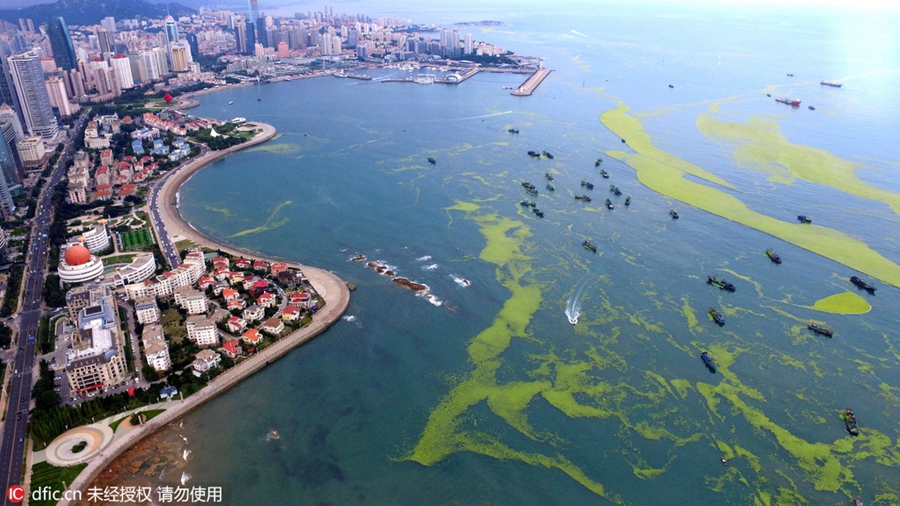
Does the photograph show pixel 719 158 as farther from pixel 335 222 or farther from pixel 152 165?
pixel 152 165

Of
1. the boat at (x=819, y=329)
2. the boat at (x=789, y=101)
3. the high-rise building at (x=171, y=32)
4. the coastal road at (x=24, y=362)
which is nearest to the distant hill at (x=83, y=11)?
the high-rise building at (x=171, y=32)

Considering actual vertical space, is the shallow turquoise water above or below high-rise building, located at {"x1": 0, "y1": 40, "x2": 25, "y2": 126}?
below

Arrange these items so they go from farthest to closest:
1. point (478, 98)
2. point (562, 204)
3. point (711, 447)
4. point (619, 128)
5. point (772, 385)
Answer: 1. point (478, 98)
2. point (619, 128)
3. point (562, 204)
4. point (772, 385)
5. point (711, 447)

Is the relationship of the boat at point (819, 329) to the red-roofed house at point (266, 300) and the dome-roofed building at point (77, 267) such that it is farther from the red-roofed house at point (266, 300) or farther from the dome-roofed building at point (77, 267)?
the dome-roofed building at point (77, 267)

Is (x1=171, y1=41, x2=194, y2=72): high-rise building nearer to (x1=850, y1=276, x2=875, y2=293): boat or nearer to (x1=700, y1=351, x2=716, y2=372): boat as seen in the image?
(x1=700, y1=351, x2=716, y2=372): boat

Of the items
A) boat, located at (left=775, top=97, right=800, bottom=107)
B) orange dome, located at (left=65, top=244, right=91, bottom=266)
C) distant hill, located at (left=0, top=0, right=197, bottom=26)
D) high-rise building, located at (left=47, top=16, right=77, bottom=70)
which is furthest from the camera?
distant hill, located at (left=0, top=0, right=197, bottom=26)

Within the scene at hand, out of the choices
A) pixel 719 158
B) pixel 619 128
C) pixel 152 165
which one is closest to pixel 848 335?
pixel 719 158

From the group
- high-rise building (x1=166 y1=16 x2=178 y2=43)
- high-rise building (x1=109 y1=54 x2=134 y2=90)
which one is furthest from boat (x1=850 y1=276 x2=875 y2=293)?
high-rise building (x1=166 y1=16 x2=178 y2=43)
